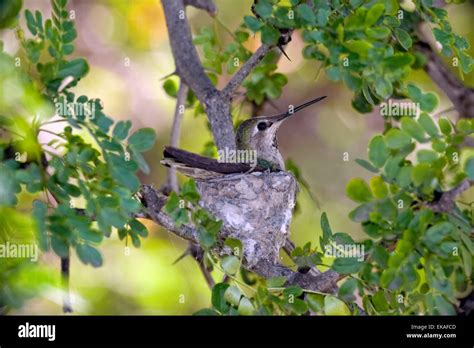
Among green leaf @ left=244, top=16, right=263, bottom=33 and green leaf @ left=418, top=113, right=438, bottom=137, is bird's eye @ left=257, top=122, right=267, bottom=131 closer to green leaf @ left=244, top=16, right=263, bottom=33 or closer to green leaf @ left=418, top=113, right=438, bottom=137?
green leaf @ left=244, top=16, right=263, bottom=33

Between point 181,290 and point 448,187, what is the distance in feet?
8.88

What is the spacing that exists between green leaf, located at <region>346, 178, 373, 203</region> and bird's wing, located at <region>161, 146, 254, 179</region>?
1212 millimetres

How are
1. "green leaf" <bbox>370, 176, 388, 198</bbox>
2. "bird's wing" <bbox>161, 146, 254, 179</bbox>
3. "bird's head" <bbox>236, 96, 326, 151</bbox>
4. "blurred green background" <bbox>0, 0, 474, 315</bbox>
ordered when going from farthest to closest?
1. "blurred green background" <bbox>0, 0, 474, 315</bbox>
2. "bird's head" <bbox>236, 96, 326, 151</bbox>
3. "bird's wing" <bbox>161, 146, 254, 179</bbox>
4. "green leaf" <bbox>370, 176, 388, 198</bbox>

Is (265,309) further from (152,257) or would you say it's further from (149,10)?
(149,10)

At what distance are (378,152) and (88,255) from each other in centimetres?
110

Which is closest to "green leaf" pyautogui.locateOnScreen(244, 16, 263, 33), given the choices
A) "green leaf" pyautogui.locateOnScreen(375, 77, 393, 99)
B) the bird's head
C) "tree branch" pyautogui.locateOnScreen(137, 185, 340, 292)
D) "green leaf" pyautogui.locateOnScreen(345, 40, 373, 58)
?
"green leaf" pyautogui.locateOnScreen(345, 40, 373, 58)

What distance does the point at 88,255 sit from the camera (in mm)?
2662

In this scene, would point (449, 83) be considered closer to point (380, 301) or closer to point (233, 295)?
point (380, 301)

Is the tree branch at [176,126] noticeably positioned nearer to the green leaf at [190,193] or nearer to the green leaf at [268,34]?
the green leaf at [268,34]

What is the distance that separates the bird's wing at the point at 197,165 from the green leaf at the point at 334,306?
112cm

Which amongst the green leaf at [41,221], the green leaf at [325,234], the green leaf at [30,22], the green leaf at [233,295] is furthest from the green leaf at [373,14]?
the green leaf at [41,221]

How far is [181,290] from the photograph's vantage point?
5137mm

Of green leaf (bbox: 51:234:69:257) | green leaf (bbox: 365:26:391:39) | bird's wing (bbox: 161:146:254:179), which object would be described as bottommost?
green leaf (bbox: 51:234:69:257)

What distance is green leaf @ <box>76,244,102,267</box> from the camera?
2650 mm
